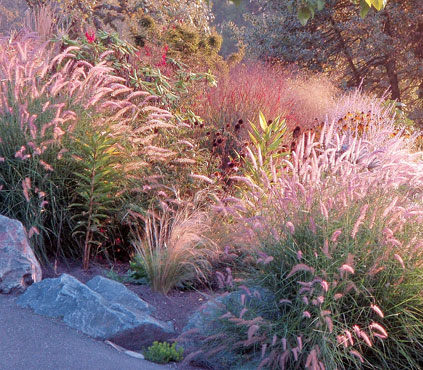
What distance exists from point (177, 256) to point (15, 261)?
1313 millimetres

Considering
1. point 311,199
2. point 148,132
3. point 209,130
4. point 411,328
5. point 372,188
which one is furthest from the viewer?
point 209,130

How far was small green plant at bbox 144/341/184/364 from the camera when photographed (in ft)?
12.3

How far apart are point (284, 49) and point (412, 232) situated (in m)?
15.8

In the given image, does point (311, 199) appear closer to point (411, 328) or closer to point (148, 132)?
point (411, 328)

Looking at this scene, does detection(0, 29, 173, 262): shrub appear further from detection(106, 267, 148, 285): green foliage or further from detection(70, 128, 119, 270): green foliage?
detection(106, 267, 148, 285): green foliage

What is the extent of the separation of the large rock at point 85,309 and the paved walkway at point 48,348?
7 cm

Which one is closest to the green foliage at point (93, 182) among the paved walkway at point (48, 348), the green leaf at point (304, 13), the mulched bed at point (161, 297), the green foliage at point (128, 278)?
the mulched bed at point (161, 297)

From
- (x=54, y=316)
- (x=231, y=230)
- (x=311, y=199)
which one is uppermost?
(x=311, y=199)

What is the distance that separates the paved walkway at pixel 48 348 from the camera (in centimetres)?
315

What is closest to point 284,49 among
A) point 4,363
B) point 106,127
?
point 106,127

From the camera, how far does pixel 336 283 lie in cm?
353

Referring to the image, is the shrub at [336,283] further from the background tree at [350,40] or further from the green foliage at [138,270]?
the background tree at [350,40]

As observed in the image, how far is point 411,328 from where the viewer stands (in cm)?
366

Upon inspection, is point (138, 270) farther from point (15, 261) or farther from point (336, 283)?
point (336, 283)
